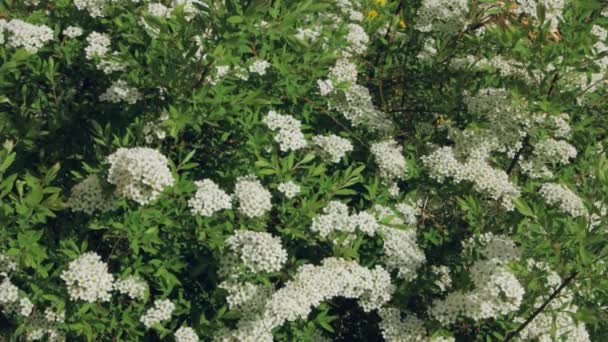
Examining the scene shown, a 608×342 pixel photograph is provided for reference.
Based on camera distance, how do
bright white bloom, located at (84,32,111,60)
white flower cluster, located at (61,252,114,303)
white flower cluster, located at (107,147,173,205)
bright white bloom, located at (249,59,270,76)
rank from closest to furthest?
1. white flower cluster, located at (107,147,173,205)
2. white flower cluster, located at (61,252,114,303)
3. bright white bloom, located at (84,32,111,60)
4. bright white bloom, located at (249,59,270,76)

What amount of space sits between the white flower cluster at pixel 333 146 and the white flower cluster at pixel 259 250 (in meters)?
0.70

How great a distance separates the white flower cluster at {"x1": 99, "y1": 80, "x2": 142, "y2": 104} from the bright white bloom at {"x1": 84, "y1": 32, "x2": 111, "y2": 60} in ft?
0.76

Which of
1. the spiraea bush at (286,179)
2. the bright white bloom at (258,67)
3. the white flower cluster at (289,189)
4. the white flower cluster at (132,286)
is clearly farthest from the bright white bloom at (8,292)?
the bright white bloom at (258,67)

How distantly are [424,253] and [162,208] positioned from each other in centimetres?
146

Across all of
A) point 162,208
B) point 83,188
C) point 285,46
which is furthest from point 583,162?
point 83,188

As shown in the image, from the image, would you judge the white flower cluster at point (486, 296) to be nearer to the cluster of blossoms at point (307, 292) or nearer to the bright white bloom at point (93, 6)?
the cluster of blossoms at point (307, 292)

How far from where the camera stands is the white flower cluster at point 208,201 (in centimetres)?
337

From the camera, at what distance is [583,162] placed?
4336 mm

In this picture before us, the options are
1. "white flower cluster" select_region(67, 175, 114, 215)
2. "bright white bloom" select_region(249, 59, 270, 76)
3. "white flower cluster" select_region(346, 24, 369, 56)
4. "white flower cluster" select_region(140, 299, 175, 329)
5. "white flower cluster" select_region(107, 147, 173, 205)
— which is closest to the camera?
"white flower cluster" select_region(107, 147, 173, 205)

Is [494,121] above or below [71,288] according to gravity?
above

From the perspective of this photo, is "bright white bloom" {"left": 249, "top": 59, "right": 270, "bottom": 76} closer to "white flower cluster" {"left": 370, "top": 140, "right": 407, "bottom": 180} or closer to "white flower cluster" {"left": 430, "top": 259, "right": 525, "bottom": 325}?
"white flower cluster" {"left": 370, "top": 140, "right": 407, "bottom": 180}

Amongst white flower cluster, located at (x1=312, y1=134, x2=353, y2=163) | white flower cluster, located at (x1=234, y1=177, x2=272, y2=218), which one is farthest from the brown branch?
white flower cluster, located at (x1=234, y1=177, x2=272, y2=218)

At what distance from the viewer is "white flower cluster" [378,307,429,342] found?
12.2ft

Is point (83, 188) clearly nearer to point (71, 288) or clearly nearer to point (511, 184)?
point (71, 288)
